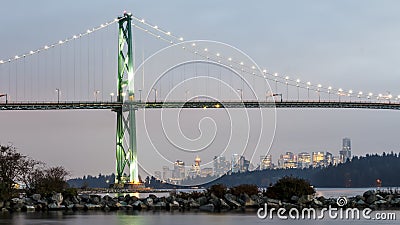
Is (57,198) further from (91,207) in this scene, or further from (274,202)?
(274,202)

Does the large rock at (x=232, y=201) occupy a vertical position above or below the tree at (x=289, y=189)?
below

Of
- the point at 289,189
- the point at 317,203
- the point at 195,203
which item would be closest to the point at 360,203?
the point at 317,203

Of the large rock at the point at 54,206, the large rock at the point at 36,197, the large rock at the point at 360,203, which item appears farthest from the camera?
the large rock at the point at 36,197

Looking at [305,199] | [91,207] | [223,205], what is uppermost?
[305,199]

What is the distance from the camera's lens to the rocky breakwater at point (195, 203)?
111 ft

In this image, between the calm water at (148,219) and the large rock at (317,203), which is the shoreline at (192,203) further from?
the calm water at (148,219)

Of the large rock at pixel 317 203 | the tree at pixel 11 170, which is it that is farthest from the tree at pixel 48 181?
the large rock at pixel 317 203

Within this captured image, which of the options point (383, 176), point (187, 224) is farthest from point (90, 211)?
point (383, 176)

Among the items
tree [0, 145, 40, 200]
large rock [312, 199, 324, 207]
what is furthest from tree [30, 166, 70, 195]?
large rock [312, 199, 324, 207]

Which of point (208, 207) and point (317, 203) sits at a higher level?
point (317, 203)

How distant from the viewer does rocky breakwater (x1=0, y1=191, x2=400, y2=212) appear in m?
33.7

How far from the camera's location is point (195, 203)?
115ft

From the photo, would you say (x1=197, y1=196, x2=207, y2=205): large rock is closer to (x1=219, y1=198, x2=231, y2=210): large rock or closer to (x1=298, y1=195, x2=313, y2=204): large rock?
(x1=219, y1=198, x2=231, y2=210): large rock

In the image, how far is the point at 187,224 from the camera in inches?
981
